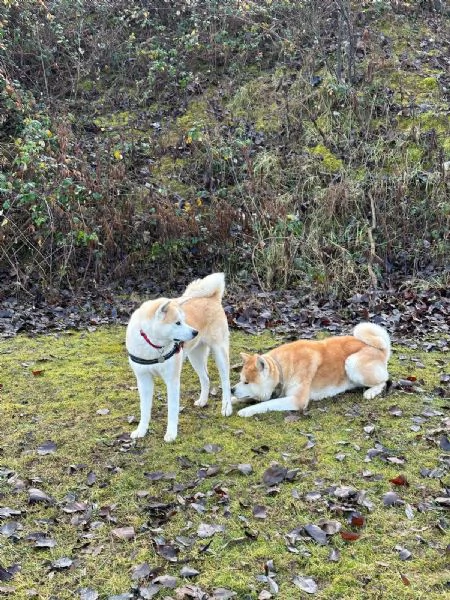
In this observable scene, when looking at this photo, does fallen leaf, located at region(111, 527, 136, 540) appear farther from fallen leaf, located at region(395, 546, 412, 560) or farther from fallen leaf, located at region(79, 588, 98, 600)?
fallen leaf, located at region(395, 546, 412, 560)

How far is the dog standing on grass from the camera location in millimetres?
4648

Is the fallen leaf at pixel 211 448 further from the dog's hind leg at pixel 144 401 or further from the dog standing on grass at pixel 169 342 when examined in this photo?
the dog's hind leg at pixel 144 401

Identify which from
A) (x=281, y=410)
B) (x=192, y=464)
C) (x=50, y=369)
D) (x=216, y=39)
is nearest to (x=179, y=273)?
(x=50, y=369)

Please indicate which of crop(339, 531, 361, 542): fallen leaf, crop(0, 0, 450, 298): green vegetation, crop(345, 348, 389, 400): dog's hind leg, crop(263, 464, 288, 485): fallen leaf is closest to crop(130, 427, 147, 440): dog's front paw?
crop(263, 464, 288, 485): fallen leaf

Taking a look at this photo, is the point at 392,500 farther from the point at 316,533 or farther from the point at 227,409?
the point at 227,409

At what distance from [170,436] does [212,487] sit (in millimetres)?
815

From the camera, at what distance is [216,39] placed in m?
13.8

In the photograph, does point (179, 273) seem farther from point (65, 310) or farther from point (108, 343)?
point (108, 343)

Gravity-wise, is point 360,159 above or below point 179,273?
above

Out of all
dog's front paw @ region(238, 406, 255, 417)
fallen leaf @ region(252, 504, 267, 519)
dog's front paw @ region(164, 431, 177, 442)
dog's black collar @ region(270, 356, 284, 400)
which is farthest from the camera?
dog's black collar @ region(270, 356, 284, 400)

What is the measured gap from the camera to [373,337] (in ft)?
19.2

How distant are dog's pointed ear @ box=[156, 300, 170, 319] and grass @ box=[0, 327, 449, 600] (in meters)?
1.08

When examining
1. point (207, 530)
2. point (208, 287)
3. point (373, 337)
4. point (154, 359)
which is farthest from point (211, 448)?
point (373, 337)

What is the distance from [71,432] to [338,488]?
2.32 m
